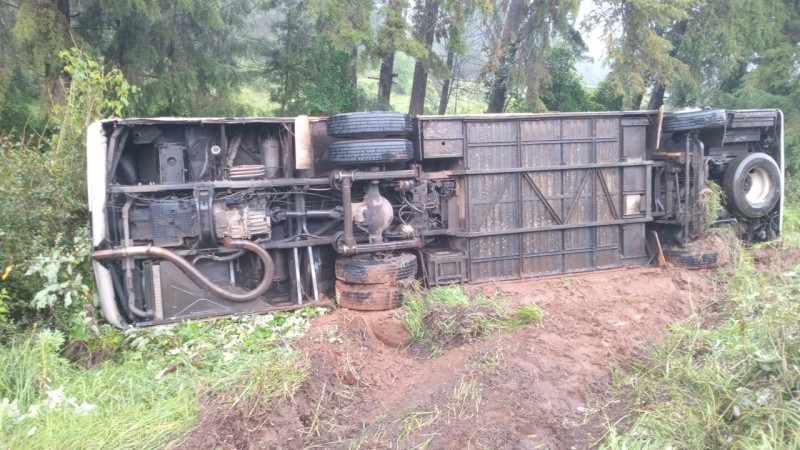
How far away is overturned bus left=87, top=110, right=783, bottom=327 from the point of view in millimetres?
6457

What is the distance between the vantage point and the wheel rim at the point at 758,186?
372 inches

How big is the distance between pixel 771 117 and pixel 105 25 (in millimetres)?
11868

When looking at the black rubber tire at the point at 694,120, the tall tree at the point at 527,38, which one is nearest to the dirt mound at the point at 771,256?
the black rubber tire at the point at 694,120

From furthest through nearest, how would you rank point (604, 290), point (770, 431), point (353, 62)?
1. point (353, 62)
2. point (604, 290)
3. point (770, 431)

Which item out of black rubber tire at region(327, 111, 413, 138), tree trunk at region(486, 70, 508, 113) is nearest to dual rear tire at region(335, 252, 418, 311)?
black rubber tire at region(327, 111, 413, 138)

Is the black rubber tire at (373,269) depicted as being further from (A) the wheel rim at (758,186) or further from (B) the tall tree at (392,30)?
(B) the tall tree at (392,30)

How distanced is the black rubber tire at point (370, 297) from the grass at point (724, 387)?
257cm

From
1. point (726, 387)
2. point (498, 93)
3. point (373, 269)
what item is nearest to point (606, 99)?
point (498, 93)

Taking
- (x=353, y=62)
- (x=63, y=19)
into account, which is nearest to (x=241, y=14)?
(x=353, y=62)

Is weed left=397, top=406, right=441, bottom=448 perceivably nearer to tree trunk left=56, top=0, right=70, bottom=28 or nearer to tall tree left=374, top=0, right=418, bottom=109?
tree trunk left=56, top=0, right=70, bottom=28

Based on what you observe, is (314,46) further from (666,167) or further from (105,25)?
(666,167)

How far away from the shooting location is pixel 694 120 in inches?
343

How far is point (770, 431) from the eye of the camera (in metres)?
3.55

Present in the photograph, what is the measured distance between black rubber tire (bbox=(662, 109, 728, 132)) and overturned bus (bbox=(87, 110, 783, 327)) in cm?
3
